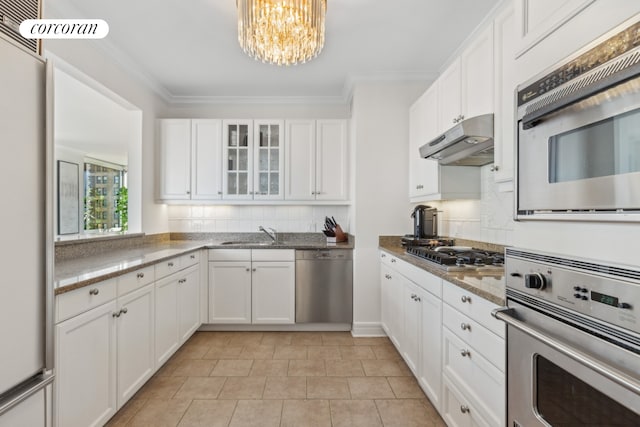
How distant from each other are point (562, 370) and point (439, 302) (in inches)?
38.6

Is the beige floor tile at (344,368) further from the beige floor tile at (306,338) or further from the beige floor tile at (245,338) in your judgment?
the beige floor tile at (245,338)

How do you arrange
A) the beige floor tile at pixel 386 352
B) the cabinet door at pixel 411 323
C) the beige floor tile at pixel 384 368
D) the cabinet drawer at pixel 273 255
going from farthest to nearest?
the cabinet drawer at pixel 273 255 < the beige floor tile at pixel 386 352 < the beige floor tile at pixel 384 368 < the cabinet door at pixel 411 323

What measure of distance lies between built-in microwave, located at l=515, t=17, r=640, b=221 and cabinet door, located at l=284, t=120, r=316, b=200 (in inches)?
111

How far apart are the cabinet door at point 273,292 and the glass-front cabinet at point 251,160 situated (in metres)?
0.82

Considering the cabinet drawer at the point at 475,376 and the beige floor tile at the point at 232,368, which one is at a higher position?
the cabinet drawer at the point at 475,376

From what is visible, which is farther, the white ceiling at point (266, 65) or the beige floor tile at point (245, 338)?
the beige floor tile at point (245, 338)

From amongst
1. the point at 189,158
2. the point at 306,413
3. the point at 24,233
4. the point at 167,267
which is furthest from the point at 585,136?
the point at 189,158

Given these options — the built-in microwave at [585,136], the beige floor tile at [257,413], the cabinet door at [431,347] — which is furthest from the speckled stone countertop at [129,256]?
the built-in microwave at [585,136]

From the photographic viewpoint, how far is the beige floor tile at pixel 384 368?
105 inches

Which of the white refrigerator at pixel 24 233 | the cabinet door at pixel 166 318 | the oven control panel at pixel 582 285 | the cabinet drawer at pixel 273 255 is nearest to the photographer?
the oven control panel at pixel 582 285

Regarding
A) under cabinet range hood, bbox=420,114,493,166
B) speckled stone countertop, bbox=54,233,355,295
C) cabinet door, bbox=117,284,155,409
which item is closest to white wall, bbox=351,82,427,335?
speckled stone countertop, bbox=54,233,355,295

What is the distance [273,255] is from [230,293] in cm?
60

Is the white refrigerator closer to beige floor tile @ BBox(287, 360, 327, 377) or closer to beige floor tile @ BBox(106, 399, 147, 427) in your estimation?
beige floor tile @ BBox(106, 399, 147, 427)

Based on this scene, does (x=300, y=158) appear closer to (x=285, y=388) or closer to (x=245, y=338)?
(x=245, y=338)
